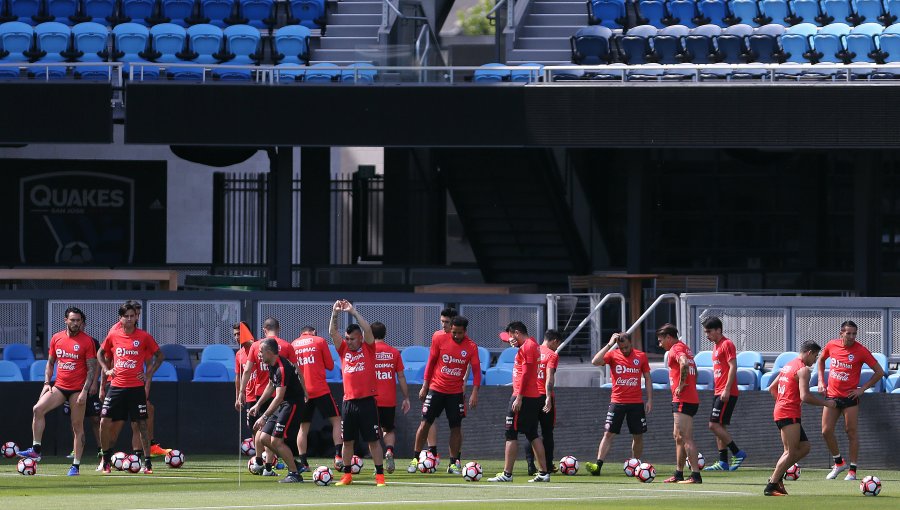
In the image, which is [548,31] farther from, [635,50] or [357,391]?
[357,391]

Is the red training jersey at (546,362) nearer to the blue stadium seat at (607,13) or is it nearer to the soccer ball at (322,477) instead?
the soccer ball at (322,477)

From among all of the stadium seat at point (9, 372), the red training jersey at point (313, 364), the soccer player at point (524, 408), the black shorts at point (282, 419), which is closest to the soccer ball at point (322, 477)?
the black shorts at point (282, 419)

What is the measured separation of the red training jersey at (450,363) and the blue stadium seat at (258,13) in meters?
13.2

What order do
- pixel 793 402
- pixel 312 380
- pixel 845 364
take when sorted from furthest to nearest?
pixel 845 364, pixel 312 380, pixel 793 402

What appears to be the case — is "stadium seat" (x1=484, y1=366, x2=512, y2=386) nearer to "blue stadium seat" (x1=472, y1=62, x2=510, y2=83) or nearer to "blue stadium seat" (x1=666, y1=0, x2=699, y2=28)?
"blue stadium seat" (x1=472, y1=62, x2=510, y2=83)

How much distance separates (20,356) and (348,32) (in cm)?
995

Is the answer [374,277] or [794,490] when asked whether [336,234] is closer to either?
[374,277]

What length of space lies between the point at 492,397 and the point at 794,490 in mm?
5760

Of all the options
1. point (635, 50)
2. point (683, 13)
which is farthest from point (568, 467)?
point (683, 13)

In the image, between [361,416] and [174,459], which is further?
[174,459]

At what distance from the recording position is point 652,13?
30.1 meters

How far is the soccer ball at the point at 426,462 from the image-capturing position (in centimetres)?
1883

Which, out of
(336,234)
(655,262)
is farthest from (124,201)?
(655,262)

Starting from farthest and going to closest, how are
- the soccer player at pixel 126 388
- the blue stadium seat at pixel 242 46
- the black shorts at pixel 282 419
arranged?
1. the blue stadium seat at pixel 242 46
2. the soccer player at pixel 126 388
3. the black shorts at pixel 282 419
